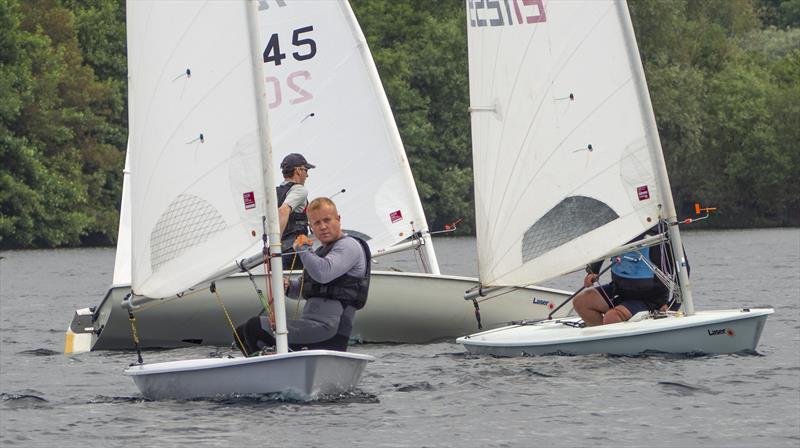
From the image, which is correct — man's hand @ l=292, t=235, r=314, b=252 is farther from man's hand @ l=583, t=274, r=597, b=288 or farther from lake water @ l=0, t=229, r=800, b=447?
man's hand @ l=583, t=274, r=597, b=288

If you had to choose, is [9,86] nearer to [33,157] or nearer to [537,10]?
[33,157]

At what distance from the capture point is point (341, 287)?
1105 cm

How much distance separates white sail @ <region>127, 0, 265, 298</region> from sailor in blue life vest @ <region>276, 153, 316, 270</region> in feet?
2.81

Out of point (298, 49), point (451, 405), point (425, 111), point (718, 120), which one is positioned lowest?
point (451, 405)

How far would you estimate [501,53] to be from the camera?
48.6ft

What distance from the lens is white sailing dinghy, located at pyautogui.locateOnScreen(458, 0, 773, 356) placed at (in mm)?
14227

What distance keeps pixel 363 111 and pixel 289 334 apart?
6740 millimetres

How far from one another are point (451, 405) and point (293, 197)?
Result: 215cm

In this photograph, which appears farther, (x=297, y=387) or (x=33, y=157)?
(x=33, y=157)

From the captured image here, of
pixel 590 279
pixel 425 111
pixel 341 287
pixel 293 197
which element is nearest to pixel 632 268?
pixel 590 279

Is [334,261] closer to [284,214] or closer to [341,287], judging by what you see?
[341,287]

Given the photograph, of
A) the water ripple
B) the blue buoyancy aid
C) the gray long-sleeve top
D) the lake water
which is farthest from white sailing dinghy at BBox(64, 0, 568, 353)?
the gray long-sleeve top

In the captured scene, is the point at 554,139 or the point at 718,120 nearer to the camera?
the point at 554,139

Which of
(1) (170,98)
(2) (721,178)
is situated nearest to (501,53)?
(1) (170,98)
